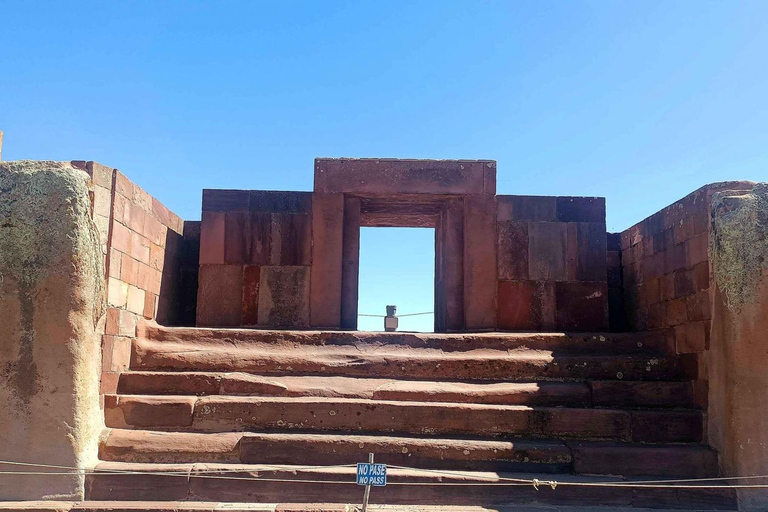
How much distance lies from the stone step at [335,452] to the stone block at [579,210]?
364 centimetres

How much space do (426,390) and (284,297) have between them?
269cm

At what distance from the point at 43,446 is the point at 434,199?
16.7 feet

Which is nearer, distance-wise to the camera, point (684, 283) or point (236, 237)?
point (684, 283)

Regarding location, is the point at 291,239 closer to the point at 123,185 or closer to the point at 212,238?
the point at 212,238

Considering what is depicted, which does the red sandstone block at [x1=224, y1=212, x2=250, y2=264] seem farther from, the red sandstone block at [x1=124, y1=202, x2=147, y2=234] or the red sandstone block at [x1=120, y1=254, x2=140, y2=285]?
the red sandstone block at [x1=120, y1=254, x2=140, y2=285]

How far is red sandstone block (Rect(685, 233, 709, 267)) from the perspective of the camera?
6.01 m

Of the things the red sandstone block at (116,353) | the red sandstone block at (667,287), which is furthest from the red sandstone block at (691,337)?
the red sandstone block at (116,353)

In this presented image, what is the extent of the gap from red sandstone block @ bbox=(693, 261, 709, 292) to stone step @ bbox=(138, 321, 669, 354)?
815mm

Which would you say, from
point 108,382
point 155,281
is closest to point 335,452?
point 108,382

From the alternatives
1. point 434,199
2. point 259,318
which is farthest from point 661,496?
point 259,318

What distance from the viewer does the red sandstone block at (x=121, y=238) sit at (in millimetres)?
6004

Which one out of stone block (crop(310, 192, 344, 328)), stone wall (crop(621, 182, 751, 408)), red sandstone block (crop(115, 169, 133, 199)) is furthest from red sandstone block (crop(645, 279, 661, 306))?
red sandstone block (crop(115, 169, 133, 199))

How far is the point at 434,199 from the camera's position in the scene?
816 cm

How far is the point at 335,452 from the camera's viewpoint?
5.36 metres
